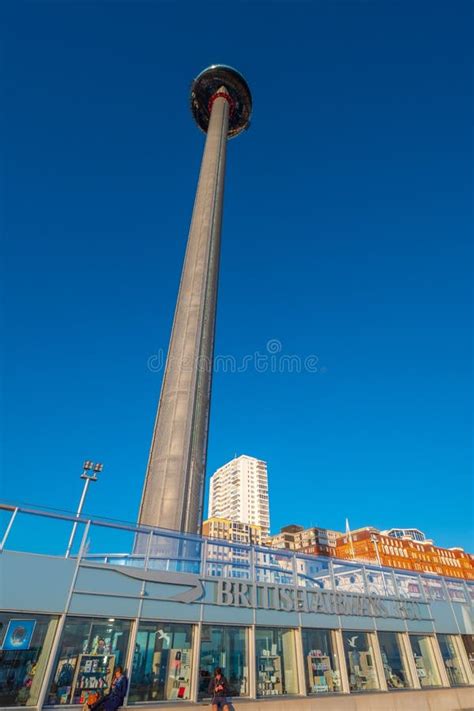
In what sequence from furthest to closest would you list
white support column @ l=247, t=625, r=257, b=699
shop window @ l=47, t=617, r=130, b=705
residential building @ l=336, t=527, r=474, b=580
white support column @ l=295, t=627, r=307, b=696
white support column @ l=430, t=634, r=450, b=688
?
residential building @ l=336, t=527, r=474, b=580 < white support column @ l=430, t=634, r=450, b=688 < white support column @ l=295, t=627, r=307, b=696 < white support column @ l=247, t=625, r=257, b=699 < shop window @ l=47, t=617, r=130, b=705

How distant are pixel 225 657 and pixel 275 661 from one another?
2.30m

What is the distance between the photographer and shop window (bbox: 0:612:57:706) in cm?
1087

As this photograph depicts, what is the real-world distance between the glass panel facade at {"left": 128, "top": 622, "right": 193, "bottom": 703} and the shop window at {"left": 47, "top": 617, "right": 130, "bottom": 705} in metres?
0.60

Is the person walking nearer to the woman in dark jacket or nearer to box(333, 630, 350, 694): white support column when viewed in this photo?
the woman in dark jacket

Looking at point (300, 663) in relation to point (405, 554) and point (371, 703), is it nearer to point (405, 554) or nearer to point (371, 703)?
point (371, 703)

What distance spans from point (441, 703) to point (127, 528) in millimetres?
17199

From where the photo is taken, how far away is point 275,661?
15.5 metres

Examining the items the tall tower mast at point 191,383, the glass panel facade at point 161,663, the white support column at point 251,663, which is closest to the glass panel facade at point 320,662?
the white support column at point 251,663

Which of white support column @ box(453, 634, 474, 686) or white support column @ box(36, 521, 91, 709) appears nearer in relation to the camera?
white support column @ box(36, 521, 91, 709)

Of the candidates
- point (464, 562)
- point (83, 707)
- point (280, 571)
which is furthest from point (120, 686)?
point (464, 562)

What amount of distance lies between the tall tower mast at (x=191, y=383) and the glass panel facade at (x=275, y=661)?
9.81 meters

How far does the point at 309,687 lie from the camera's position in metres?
15.6

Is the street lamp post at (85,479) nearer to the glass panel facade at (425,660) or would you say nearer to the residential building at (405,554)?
the glass panel facade at (425,660)

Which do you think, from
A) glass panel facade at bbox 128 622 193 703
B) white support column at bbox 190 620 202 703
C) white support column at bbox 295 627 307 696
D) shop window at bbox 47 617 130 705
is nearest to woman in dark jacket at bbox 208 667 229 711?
white support column at bbox 190 620 202 703
